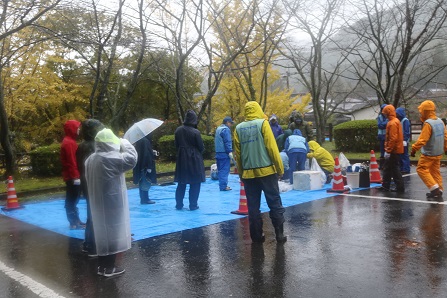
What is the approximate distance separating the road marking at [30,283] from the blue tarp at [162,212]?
1.57 m

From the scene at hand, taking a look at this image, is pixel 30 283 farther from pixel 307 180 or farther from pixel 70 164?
pixel 307 180

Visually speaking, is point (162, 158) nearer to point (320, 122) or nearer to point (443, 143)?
point (320, 122)

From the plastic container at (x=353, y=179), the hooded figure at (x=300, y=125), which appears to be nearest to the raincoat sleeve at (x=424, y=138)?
the plastic container at (x=353, y=179)

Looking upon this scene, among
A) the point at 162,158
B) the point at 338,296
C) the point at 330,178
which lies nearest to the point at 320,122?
the point at 162,158

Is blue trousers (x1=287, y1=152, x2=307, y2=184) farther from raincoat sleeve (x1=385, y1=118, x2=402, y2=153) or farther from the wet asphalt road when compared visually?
the wet asphalt road

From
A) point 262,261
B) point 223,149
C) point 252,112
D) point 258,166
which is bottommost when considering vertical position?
point 262,261

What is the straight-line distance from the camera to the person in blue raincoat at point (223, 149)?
10.7m

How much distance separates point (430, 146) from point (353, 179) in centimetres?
235

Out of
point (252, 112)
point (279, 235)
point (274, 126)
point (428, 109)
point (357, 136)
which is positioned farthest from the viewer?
point (357, 136)

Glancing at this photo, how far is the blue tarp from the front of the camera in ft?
24.7

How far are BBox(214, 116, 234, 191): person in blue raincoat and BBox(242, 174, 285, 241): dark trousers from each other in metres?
4.29

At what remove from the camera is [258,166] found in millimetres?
6059

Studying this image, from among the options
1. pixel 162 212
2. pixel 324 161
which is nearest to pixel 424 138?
pixel 324 161

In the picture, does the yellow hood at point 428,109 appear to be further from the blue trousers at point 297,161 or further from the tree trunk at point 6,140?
the tree trunk at point 6,140
